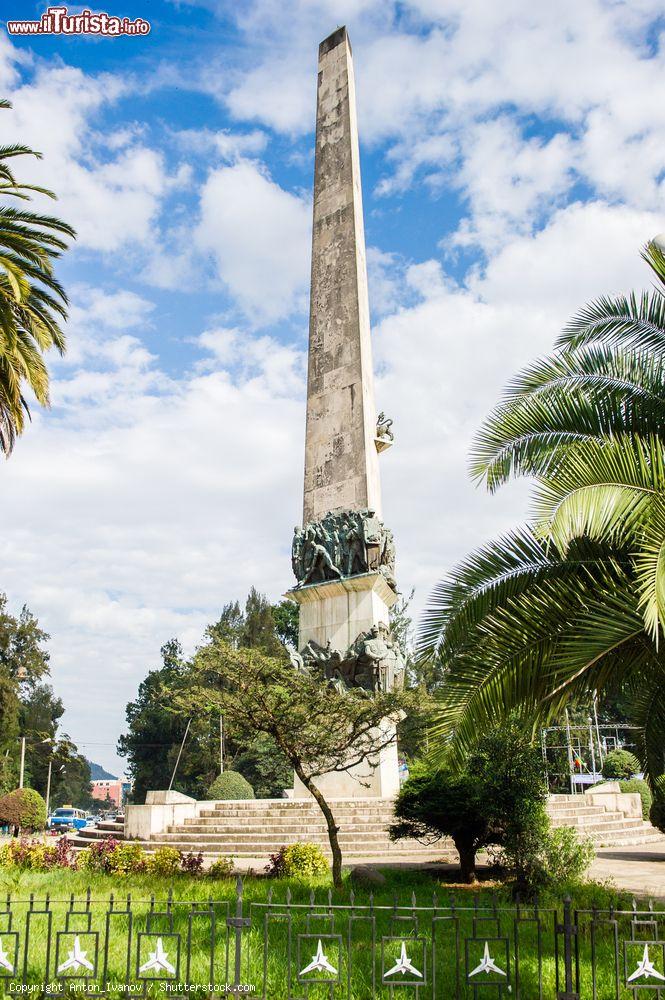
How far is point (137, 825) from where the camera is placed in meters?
18.9

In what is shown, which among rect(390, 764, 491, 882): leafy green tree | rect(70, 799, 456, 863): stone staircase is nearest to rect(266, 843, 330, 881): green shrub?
rect(390, 764, 491, 882): leafy green tree

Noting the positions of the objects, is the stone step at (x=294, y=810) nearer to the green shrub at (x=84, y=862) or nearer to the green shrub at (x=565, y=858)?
the green shrub at (x=84, y=862)

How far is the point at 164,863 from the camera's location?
43.4ft

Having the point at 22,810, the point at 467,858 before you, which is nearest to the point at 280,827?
the point at 467,858

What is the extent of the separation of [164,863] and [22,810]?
12.1 metres

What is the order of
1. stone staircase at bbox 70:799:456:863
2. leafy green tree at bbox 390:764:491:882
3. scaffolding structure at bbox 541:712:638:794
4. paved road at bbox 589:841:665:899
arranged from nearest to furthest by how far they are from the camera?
paved road at bbox 589:841:665:899
leafy green tree at bbox 390:764:491:882
stone staircase at bbox 70:799:456:863
scaffolding structure at bbox 541:712:638:794

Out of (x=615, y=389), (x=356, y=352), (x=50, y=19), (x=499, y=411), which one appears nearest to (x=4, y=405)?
(x=50, y=19)

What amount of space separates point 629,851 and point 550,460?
11380mm

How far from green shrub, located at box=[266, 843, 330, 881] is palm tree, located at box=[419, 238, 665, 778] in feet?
17.1

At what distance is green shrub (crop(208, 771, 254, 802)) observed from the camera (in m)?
25.4

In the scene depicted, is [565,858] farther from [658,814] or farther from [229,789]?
[229,789]

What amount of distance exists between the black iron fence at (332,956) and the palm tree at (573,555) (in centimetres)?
189

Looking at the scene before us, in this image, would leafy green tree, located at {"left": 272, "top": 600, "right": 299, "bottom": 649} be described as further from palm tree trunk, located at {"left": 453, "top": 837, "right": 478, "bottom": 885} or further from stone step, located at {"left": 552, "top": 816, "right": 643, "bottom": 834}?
palm tree trunk, located at {"left": 453, "top": 837, "right": 478, "bottom": 885}

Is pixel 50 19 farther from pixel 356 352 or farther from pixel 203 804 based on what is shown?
pixel 203 804
